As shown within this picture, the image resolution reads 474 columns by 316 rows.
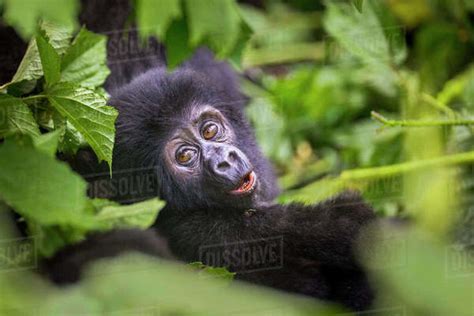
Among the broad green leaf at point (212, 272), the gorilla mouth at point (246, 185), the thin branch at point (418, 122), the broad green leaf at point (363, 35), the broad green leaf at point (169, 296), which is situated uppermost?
the broad green leaf at point (363, 35)

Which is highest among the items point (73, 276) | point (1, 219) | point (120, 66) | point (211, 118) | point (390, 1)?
point (390, 1)

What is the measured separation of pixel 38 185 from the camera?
1.30m

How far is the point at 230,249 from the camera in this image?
213 cm

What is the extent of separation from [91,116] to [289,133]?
1.65 meters

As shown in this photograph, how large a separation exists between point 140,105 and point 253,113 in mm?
929

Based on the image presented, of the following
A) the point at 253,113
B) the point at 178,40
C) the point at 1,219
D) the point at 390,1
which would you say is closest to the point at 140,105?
the point at 178,40

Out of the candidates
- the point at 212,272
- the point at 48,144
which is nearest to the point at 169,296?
the point at 48,144

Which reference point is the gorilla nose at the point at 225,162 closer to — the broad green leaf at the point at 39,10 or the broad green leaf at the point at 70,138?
the broad green leaf at the point at 70,138

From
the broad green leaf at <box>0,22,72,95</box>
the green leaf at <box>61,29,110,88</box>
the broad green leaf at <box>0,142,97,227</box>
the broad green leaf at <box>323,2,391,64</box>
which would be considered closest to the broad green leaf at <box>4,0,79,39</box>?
the broad green leaf at <box>0,142,97,227</box>

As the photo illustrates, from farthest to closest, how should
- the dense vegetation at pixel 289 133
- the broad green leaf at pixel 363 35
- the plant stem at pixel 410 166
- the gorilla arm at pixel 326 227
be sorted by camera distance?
1. the broad green leaf at pixel 363 35
2. the plant stem at pixel 410 166
3. the gorilla arm at pixel 326 227
4. the dense vegetation at pixel 289 133

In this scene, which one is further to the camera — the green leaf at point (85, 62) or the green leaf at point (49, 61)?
the green leaf at point (85, 62)

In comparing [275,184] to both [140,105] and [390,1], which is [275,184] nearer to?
[140,105]

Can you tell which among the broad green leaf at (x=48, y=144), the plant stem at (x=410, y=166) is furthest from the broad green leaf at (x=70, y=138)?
the plant stem at (x=410, y=166)

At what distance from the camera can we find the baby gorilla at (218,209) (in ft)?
6.71
